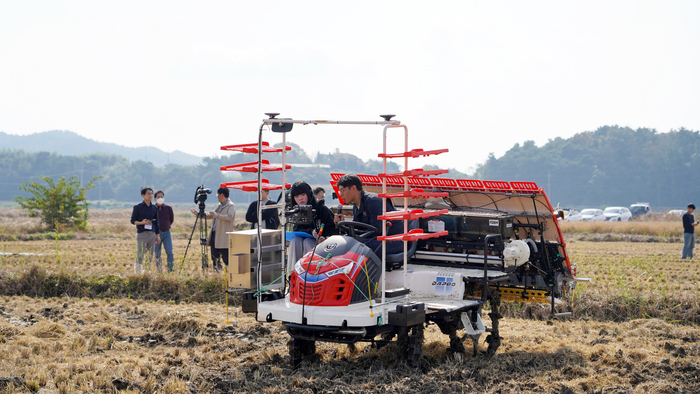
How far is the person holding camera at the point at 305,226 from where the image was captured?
24.4 feet

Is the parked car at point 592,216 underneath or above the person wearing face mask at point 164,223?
underneath

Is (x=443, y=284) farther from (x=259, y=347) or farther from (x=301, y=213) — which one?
(x=259, y=347)

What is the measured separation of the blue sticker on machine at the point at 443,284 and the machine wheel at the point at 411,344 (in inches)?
29.9

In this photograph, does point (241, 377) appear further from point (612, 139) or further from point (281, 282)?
point (612, 139)

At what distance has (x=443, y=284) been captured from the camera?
704cm

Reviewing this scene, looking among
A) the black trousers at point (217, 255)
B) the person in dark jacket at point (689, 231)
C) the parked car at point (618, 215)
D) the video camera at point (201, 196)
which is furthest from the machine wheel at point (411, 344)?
the parked car at point (618, 215)

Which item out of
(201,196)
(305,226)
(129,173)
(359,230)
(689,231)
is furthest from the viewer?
(129,173)

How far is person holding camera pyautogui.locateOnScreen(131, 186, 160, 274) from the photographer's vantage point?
12.5 m

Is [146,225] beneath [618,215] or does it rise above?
above

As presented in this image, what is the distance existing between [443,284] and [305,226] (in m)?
1.93

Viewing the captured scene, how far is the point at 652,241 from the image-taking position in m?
26.8

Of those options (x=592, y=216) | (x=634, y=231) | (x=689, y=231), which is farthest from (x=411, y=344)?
(x=592, y=216)

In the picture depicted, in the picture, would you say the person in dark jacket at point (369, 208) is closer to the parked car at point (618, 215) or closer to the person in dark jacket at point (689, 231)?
the person in dark jacket at point (689, 231)

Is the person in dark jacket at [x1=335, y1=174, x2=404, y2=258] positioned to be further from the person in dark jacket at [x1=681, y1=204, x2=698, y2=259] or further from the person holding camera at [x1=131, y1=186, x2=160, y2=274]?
the person in dark jacket at [x1=681, y1=204, x2=698, y2=259]
